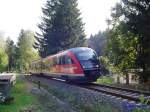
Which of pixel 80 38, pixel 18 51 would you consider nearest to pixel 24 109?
pixel 80 38

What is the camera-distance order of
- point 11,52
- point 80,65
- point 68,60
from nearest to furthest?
point 80,65 → point 68,60 → point 11,52

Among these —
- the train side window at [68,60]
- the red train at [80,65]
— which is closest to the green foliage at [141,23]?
the red train at [80,65]

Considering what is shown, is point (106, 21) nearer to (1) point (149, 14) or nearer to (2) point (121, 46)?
(2) point (121, 46)

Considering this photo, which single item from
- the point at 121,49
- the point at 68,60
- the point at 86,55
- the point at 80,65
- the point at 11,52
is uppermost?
the point at 11,52

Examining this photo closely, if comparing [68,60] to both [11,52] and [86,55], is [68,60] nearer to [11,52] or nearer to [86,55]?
[86,55]

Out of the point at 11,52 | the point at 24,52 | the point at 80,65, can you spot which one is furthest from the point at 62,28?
the point at 11,52

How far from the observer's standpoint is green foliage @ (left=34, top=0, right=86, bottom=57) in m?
61.5

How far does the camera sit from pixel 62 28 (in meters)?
61.6

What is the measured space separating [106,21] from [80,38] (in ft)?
95.7

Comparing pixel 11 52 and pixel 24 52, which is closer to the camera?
pixel 24 52

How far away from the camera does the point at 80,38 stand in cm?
6369

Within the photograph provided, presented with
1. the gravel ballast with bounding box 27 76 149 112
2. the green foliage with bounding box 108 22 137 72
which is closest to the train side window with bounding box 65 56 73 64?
the green foliage with bounding box 108 22 137 72

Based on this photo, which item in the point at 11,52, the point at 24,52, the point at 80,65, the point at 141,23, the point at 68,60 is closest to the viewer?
the point at 141,23

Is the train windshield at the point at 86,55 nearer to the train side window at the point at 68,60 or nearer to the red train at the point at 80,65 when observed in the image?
the red train at the point at 80,65
